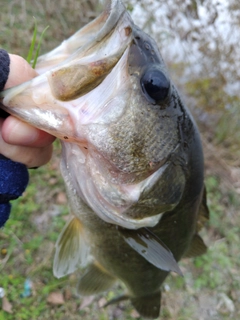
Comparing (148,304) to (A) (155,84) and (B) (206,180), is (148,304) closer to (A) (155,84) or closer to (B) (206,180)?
(A) (155,84)

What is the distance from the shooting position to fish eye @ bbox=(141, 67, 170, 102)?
1055 millimetres

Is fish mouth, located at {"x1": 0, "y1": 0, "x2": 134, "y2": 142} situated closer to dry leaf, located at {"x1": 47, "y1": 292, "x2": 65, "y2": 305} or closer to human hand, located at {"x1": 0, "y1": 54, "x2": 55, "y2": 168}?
human hand, located at {"x1": 0, "y1": 54, "x2": 55, "y2": 168}

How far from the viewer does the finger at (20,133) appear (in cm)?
100

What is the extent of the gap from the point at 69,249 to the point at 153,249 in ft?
1.44

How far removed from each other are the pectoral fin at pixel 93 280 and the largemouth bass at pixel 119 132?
415 mm

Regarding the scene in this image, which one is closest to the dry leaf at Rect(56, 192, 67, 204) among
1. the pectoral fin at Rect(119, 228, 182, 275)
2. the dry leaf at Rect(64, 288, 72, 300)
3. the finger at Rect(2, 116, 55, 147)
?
the dry leaf at Rect(64, 288, 72, 300)

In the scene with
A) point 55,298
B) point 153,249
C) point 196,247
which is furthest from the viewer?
point 55,298

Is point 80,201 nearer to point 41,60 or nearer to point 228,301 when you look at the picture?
point 41,60

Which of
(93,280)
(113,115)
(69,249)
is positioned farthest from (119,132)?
(93,280)

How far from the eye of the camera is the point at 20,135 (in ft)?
3.33

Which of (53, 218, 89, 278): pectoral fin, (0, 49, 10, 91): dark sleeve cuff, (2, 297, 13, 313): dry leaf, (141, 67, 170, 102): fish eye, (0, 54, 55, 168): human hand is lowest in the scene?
(2, 297, 13, 313): dry leaf

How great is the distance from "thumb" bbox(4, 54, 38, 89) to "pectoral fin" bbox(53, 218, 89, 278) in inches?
29.6

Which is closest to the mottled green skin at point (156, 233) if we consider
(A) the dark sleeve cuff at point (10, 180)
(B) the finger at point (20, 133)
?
(A) the dark sleeve cuff at point (10, 180)

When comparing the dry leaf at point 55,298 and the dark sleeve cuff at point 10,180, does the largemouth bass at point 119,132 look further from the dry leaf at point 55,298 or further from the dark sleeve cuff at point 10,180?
the dry leaf at point 55,298
